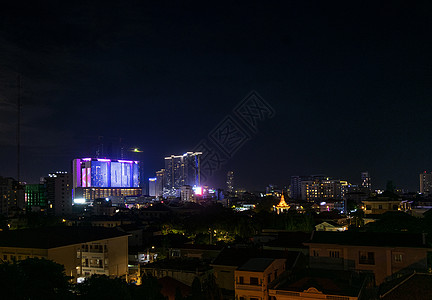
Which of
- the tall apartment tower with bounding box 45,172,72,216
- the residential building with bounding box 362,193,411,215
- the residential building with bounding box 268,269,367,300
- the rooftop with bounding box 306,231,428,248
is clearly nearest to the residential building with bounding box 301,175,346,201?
the tall apartment tower with bounding box 45,172,72,216

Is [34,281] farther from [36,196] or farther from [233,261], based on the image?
[36,196]

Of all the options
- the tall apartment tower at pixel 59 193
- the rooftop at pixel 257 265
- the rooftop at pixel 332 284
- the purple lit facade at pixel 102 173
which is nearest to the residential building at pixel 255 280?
the rooftop at pixel 257 265

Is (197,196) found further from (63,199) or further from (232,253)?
(232,253)

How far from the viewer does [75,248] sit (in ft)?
40.3

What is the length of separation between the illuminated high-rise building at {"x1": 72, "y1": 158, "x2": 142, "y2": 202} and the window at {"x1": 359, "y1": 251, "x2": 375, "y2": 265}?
2239 inches

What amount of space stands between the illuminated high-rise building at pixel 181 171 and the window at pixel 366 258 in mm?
66371

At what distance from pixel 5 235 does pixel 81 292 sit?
8.34 meters

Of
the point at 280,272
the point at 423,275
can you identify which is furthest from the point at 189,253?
the point at 423,275

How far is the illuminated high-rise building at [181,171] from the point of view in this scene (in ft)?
251

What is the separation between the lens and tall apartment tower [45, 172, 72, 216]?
37.2m

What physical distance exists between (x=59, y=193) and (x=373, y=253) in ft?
117

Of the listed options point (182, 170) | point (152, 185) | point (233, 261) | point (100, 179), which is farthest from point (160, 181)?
point (233, 261)

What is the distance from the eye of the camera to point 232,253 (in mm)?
9242

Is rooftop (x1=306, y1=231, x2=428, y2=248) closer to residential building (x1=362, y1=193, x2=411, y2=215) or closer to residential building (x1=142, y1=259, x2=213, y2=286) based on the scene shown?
residential building (x1=142, y1=259, x2=213, y2=286)
